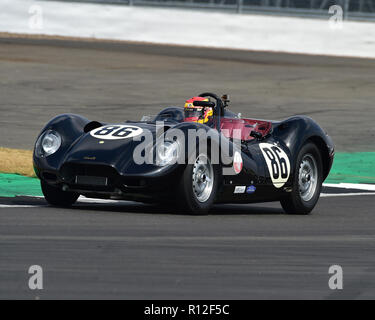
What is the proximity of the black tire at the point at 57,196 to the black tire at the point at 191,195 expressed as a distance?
1365 mm

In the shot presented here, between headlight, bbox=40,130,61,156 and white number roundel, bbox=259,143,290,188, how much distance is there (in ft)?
7.15

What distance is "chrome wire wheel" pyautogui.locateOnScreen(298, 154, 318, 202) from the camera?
1252 centimetres

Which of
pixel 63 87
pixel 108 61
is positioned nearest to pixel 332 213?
pixel 63 87

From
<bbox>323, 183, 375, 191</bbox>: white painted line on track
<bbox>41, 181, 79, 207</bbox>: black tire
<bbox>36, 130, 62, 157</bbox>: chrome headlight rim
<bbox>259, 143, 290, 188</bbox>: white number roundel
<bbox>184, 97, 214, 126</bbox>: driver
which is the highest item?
<bbox>184, 97, 214, 126</bbox>: driver

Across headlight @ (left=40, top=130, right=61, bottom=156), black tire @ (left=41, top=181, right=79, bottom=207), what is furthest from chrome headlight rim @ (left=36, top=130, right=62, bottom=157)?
black tire @ (left=41, top=181, right=79, bottom=207)

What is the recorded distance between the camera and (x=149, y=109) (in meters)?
22.4

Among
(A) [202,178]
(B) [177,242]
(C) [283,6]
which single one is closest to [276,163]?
(A) [202,178]

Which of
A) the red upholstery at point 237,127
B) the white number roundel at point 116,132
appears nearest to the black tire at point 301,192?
the red upholstery at point 237,127

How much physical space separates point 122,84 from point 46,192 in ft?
47.1

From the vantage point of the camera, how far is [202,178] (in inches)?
440

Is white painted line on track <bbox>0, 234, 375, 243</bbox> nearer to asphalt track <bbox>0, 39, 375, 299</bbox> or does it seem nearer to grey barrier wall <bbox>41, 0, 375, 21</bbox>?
asphalt track <bbox>0, 39, 375, 299</bbox>

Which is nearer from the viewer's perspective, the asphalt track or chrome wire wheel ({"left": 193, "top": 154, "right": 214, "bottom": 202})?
the asphalt track

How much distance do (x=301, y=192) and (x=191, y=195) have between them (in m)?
1.97
